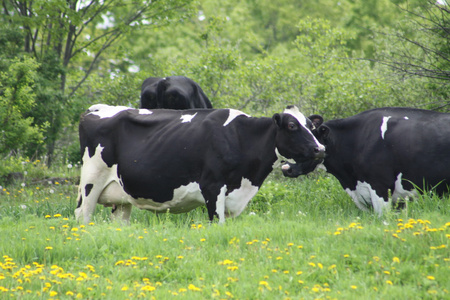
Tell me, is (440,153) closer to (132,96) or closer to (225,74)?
(225,74)

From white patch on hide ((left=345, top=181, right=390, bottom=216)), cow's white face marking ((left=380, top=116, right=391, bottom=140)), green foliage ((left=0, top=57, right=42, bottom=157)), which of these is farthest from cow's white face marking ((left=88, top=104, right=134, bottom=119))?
green foliage ((left=0, top=57, right=42, bottom=157))

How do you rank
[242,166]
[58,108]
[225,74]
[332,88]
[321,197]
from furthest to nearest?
1. [225,74]
2. [58,108]
3. [332,88]
4. [321,197]
5. [242,166]

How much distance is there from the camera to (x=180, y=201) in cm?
838

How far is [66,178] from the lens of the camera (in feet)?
48.5

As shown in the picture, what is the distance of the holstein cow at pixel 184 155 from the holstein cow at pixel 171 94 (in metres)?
1.17

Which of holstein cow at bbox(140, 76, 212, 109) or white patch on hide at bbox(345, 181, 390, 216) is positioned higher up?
holstein cow at bbox(140, 76, 212, 109)

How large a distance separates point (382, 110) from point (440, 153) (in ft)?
3.94

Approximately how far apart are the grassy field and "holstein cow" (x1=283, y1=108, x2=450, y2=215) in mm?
547

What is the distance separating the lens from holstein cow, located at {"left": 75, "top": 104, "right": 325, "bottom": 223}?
8078 millimetres

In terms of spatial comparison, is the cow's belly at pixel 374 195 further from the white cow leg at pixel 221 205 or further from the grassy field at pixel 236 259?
the white cow leg at pixel 221 205

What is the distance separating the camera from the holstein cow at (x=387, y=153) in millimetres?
8273

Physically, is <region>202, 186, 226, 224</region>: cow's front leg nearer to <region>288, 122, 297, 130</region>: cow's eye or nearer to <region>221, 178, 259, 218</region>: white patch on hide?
<region>221, 178, 259, 218</region>: white patch on hide

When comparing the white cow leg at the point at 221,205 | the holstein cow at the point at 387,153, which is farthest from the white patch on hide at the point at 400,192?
the white cow leg at the point at 221,205

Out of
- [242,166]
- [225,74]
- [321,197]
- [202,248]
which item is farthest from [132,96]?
[202,248]
